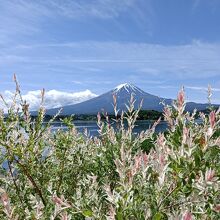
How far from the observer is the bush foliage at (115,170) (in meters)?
3.23

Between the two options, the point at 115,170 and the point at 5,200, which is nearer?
the point at 5,200

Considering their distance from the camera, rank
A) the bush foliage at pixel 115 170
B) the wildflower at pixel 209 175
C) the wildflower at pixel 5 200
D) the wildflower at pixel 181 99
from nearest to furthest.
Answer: the wildflower at pixel 209 175, the bush foliage at pixel 115 170, the wildflower at pixel 5 200, the wildflower at pixel 181 99

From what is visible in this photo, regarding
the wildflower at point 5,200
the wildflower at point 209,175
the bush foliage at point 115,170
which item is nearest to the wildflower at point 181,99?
the bush foliage at point 115,170

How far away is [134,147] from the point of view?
19.4ft

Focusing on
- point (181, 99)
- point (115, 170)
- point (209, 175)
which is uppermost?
point (181, 99)

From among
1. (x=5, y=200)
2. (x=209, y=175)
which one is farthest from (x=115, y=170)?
(x=209, y=175)

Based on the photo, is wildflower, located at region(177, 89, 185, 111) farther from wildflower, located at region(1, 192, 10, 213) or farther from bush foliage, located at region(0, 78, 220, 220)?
wildflower, located at region(1, 192, 10, 213)

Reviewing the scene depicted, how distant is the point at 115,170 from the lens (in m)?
5.48

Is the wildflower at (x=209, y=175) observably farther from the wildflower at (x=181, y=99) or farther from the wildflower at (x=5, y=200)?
the wildflower at (x=5, y=200)

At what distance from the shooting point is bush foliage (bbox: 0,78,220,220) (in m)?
3.23

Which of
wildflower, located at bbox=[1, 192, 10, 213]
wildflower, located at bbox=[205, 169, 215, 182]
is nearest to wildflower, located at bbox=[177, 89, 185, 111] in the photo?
wildflower, located at bbox=[205, 169, 215, 182]

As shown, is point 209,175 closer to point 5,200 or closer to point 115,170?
point 5,200

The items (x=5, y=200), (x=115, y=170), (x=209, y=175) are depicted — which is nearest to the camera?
(x=209, y=175)

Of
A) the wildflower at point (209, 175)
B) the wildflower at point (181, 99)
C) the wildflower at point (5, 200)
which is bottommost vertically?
the wildflower at point (5, 200)
